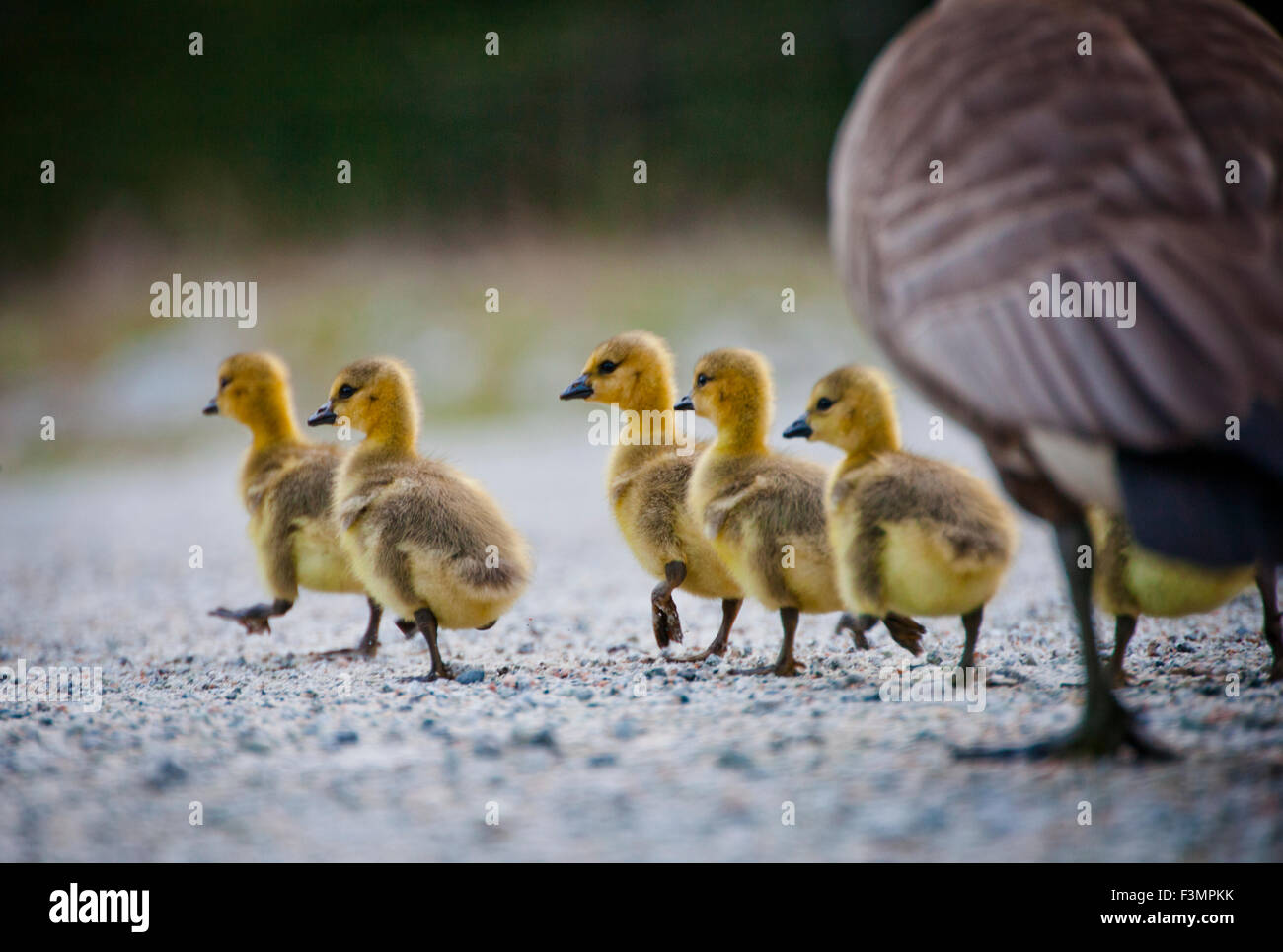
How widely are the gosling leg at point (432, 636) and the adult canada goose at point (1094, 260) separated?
1.82 m

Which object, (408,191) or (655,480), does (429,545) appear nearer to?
(655,480)

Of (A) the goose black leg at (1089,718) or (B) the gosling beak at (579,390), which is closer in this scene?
(A) the goose black leg at (1089,718)

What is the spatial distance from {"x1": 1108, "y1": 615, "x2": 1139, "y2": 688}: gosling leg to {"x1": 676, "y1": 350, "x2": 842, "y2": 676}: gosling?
2.69 ft

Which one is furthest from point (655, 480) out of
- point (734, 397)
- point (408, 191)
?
point (408, 191)

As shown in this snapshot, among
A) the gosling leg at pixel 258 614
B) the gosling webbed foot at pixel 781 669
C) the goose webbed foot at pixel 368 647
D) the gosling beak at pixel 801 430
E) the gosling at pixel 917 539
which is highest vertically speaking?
the gosling beak at pixel 801 430

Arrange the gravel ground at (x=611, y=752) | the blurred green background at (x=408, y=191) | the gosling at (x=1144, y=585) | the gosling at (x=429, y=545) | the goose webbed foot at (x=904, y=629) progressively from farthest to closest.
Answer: the blurred green background at (x=408, y=191) < the gosling at (x=429, y=545) < the goose webbed foot at (x=904, y=629) < the gosling at (x=1144, y=585) < the gravel ground at (x=611, y=752)

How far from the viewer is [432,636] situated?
415cm

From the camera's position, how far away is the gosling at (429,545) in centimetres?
412

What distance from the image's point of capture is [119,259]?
17.0 m

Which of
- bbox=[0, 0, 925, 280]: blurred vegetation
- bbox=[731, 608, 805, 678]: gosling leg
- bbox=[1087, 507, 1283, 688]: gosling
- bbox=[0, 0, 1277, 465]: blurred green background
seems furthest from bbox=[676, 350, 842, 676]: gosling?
bbox=[0, 0, 925, 280]: blurred vegetation

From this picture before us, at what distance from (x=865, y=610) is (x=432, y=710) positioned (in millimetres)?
1242

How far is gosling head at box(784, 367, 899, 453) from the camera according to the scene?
4.01 meters

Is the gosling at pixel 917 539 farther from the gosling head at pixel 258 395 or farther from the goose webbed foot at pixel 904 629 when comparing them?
the gosling head at pixel 258 395

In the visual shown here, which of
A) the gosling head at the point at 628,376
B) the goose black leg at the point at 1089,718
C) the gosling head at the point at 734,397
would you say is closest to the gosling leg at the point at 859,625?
the gosling head at the point at 734,397
